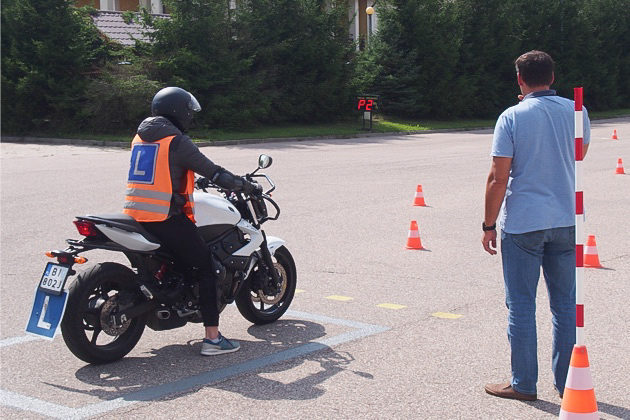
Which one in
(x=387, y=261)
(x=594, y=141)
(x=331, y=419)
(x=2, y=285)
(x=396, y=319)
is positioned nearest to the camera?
(x=331, y=419)

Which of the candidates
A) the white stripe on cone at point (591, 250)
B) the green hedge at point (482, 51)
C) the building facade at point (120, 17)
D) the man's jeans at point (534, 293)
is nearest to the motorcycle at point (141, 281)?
the man's jeans at point (534, 293)

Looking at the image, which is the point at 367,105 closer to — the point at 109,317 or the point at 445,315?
the point at 445,315

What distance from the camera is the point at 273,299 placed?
6.84 metres

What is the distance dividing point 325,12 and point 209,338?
108ft

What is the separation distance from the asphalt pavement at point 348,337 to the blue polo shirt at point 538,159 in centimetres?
106

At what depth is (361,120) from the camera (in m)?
39.2

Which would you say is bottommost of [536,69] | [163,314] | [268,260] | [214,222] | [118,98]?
[163,314]

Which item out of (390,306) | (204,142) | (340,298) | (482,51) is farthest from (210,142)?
(390,306)

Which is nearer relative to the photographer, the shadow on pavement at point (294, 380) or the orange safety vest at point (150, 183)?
the shadow on pavement at point (294, 380)

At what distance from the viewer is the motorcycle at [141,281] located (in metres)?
5.46

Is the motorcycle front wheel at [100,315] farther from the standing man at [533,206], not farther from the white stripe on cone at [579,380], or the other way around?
the white stripe on cone at [579,380]

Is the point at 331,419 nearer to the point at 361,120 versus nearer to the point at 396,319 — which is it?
the point at 396,319

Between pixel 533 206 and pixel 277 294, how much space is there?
253 cm

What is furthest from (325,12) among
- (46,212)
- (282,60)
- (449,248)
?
(449,248)
